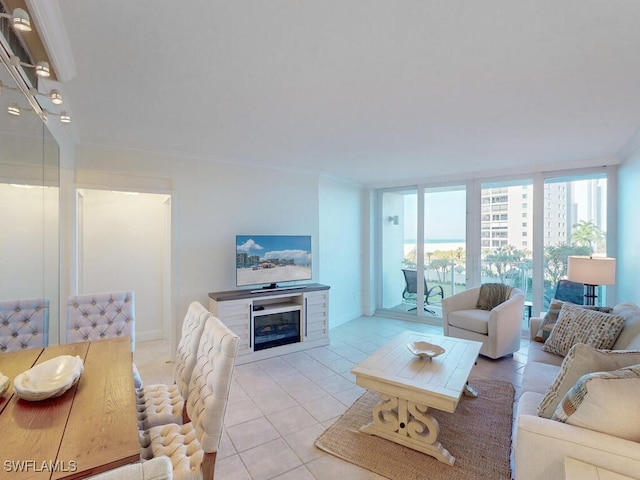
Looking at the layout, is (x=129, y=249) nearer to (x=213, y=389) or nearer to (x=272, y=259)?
(x=272, y=259)

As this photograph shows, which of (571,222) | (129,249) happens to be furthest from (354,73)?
(571,222)

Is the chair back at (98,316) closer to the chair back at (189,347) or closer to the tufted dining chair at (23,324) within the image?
the tufted dining chair at (23,324)

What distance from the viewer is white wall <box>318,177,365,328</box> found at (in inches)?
208

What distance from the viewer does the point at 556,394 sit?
1605 millimetres

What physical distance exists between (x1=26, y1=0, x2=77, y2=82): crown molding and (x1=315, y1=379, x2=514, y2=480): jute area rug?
2.87 metres

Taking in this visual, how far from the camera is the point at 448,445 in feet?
7.36

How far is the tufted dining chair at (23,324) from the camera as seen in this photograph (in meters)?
2.02

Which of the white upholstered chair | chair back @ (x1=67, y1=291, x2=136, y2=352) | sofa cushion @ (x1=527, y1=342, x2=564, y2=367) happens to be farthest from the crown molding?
sofa cushion @ (x1=527, y1=342, x2=564, y2=367)

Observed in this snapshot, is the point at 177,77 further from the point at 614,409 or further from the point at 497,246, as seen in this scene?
the point at 497,246

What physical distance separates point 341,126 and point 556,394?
8.06 ft

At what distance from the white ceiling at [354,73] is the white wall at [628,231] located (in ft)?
1.38

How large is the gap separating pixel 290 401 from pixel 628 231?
4.04m

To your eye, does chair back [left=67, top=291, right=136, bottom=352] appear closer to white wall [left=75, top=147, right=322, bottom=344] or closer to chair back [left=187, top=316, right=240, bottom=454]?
white wall [left=75, top=147, right=322, bottom=344]

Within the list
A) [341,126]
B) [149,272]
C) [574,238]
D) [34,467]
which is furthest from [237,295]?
[574,238]
